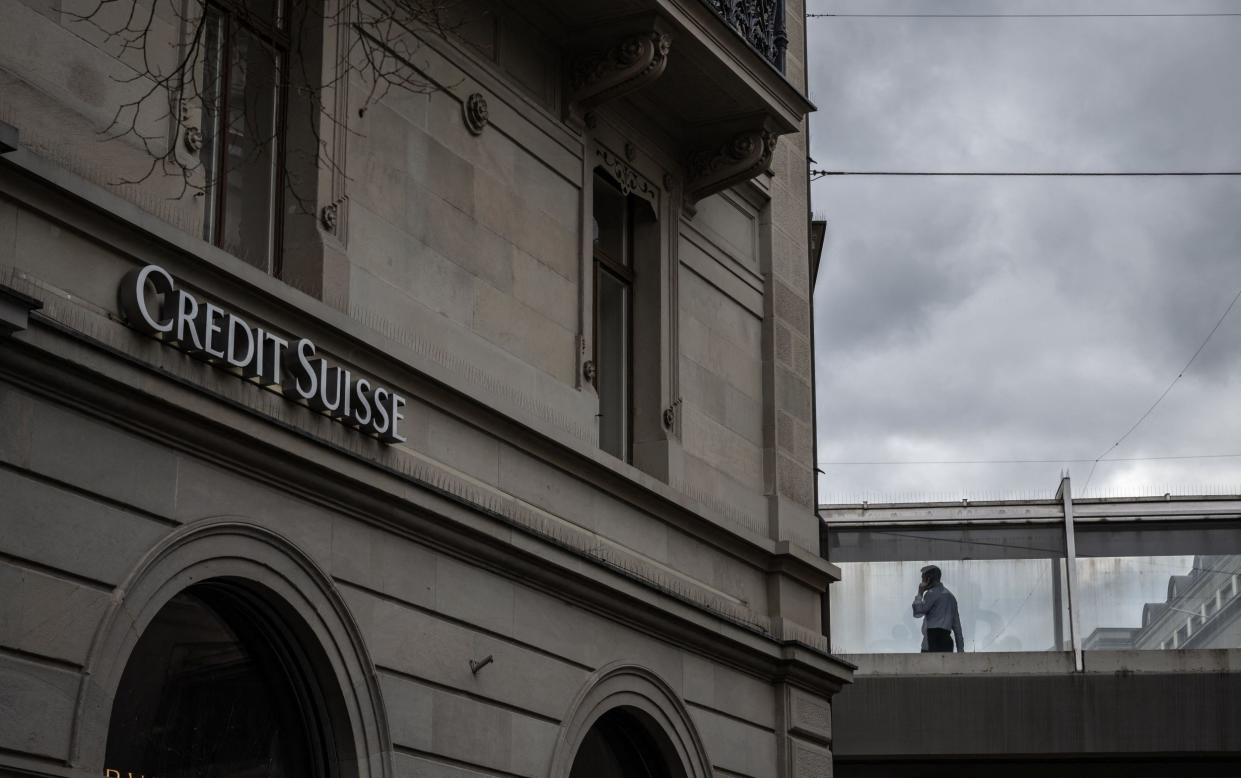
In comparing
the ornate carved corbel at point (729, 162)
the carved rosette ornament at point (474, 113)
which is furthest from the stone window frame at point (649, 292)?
the carved rosette ornament at point (474, 113)

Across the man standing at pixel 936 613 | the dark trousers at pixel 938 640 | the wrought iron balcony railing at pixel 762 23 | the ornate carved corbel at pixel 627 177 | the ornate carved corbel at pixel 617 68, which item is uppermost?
the wrought iron balcony railing at pixel 762 23

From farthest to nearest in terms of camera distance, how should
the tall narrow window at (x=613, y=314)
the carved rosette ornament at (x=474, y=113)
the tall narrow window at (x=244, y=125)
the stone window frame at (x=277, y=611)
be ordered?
the tall narrow window at (x=613, y=314), the carved rosette ornament at (x=474, y=113), the tall narrow window at (x=244, y=125), the stone window frame at (x=277, y=611)

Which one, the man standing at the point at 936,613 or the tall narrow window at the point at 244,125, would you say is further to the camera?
the man standing at the point at 936,613

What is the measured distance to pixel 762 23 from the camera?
19375mm

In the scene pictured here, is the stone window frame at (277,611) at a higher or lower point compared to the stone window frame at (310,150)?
lower

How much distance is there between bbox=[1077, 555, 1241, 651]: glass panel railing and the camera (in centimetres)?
2809

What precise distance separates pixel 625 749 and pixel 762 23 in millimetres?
7263

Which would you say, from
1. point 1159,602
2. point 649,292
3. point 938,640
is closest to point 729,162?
point 649,292

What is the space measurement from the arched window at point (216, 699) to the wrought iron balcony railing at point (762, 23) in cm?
843

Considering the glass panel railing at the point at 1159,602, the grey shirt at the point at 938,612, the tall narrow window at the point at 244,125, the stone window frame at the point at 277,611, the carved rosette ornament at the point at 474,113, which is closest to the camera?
the stone window frame at the point at 277,611

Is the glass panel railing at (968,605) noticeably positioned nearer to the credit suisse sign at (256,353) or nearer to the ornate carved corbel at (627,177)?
the ornate carved corbel at (627,177)

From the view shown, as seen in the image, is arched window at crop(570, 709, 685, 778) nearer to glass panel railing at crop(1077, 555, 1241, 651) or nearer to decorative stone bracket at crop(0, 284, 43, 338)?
decorative stone bracket at crop(0, 284, 43, 338)

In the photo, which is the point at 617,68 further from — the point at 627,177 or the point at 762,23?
the point at 762,23

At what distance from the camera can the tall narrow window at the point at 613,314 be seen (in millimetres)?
18000
